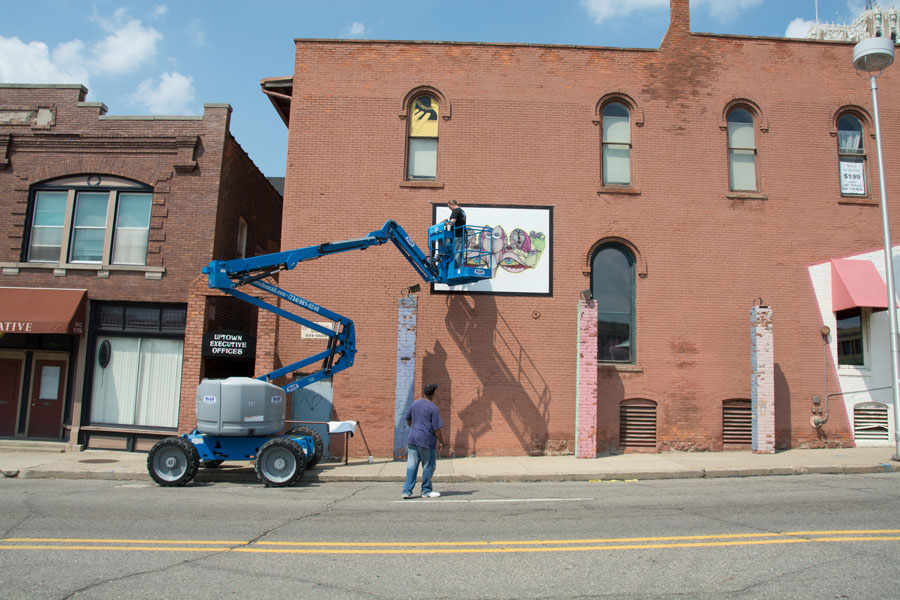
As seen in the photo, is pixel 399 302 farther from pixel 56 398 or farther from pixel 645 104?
pixel 56 398

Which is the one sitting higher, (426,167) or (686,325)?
(426,167)

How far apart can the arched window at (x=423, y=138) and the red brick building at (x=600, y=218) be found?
0.05m

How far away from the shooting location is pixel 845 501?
859 centimetres

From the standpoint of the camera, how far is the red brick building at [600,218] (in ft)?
46.6

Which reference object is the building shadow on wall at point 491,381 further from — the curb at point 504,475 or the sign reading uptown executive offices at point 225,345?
the sign reading uptown executive offices at point 225,345

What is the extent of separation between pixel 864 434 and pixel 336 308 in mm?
12418

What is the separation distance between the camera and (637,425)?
46.9 feet

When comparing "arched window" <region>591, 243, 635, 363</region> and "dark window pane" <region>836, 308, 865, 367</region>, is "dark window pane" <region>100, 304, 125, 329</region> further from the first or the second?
"dark window pane" <region>836, 308, 865, 367</region>

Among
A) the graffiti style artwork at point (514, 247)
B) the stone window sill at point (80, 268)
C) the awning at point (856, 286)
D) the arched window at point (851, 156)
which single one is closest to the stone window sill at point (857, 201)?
the arched window at point (851, 156)

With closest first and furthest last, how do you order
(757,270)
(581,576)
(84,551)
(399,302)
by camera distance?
(581,576), (84,551), (399,302), (757,270)

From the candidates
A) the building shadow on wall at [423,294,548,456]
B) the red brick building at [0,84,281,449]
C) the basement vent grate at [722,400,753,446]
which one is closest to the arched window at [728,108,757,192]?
the basement vent grate at [722,400,753,446]

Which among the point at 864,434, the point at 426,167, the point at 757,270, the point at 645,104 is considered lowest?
the point at 864,434

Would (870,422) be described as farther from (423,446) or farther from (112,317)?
(112,317)

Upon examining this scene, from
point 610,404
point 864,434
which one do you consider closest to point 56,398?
point 610,404
